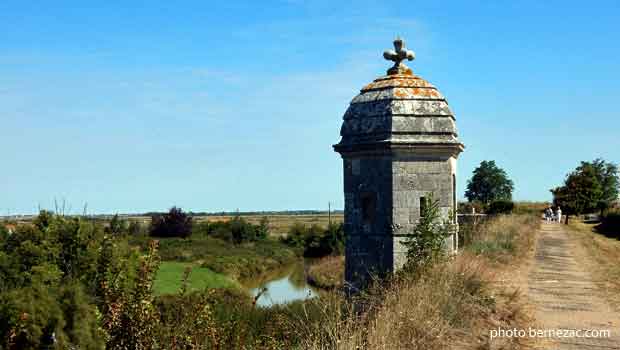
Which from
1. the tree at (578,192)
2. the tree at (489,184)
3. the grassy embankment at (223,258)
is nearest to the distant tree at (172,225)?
the grassy embankment at (223,258)

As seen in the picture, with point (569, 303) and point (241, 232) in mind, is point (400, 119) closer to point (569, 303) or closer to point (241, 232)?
point (569, 303)

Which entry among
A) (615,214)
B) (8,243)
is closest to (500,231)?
(8,243)

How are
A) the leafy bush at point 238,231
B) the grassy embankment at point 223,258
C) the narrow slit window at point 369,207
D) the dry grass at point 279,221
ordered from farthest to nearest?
1. the dry grass at point 279,221
2. the leafy bush at point 238,231
3. the grassy embankment at point 223,258
4. the narrow slit window at point 369,207

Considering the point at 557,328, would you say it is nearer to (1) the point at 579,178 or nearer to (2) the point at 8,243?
(2) the point at 8,243

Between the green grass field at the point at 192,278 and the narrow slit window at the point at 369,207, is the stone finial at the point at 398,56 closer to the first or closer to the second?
the narrow slit window at the point at 369,207

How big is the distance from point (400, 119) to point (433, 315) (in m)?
A: 2.98

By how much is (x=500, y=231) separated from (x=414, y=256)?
755 cm

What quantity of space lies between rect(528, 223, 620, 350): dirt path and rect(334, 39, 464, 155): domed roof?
212cm

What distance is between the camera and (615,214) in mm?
30562

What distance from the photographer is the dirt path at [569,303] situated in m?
5.39

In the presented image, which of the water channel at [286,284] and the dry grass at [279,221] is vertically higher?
the dry grass at [279,221]

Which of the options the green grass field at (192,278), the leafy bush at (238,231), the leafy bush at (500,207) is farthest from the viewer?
the leafy bush at (238,231)

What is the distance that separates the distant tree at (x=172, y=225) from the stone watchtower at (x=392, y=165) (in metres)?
43.6

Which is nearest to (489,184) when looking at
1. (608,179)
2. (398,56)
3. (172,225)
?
(608,179)
